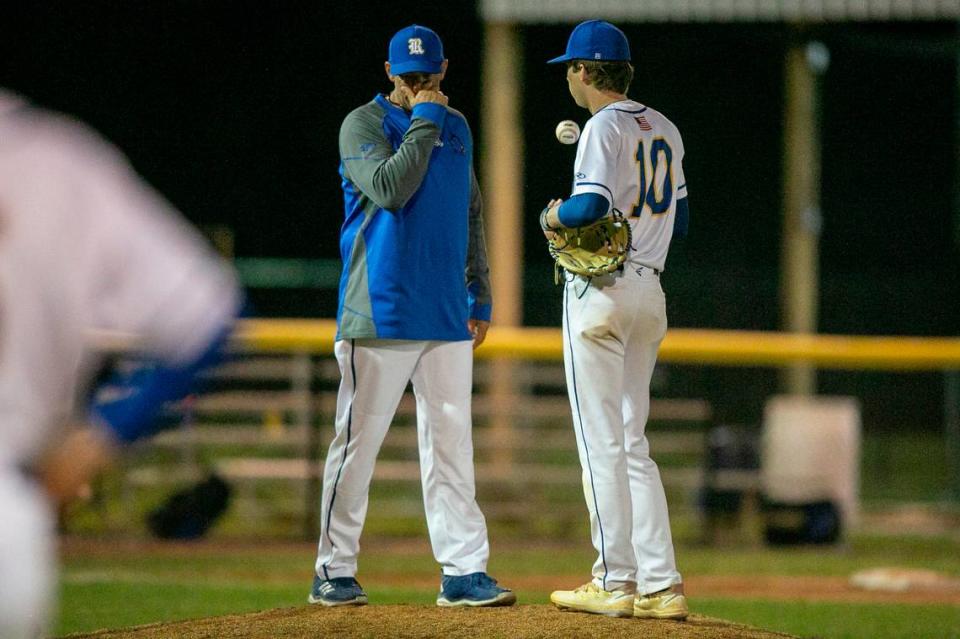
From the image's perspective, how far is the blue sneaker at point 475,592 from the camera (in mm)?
4926

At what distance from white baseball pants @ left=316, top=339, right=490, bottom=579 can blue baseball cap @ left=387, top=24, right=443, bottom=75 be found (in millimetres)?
944

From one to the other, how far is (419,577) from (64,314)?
6.64 m

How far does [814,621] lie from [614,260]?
3073 mm

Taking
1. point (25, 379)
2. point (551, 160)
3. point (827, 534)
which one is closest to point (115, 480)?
point (827, 534)

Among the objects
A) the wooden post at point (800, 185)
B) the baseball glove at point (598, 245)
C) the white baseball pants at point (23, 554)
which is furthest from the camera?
the wooden post at point (800, 185)

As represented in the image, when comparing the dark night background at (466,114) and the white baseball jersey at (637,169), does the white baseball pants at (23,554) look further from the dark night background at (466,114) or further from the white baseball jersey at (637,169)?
the dark night background at (466,114)

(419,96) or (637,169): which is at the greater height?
(419,96)

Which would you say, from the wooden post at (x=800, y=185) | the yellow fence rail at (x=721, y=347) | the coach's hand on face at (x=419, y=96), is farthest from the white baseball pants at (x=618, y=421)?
the wooden post at (x=800, y=185)

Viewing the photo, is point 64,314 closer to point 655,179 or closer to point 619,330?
→ point 619,330

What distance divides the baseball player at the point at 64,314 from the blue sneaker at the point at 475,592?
3008 mm

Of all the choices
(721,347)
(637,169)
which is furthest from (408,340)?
(721,347)

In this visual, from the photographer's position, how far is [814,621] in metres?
6.91

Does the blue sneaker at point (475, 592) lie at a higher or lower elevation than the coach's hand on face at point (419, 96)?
lower

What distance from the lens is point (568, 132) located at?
492cm
